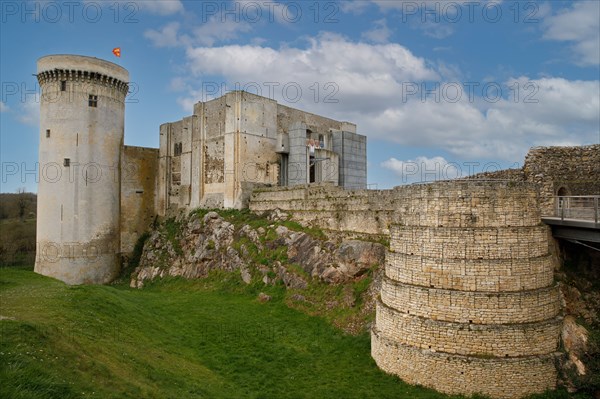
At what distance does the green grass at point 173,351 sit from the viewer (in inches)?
385

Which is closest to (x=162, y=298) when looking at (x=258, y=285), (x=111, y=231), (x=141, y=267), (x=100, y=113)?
(x=258, y=285)

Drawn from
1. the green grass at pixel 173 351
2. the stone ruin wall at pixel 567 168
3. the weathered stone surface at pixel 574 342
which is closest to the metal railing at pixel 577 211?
the stone ruin wall at pixel 567 168

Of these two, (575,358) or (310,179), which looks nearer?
(575,358)

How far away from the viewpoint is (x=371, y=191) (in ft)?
68.8

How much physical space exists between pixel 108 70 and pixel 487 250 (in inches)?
1271

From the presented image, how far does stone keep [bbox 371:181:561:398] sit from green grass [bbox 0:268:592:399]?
115 cm

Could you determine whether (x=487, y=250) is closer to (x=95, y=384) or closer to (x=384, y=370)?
(x=384, y=370)

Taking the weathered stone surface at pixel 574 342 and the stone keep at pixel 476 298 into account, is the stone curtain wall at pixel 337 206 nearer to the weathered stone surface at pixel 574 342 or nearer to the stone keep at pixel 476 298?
the stone keep at pixel 476 298

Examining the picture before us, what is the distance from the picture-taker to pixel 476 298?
13.2m

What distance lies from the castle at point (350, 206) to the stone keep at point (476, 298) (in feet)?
0.13

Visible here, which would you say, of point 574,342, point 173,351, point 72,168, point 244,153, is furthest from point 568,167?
point 72,168

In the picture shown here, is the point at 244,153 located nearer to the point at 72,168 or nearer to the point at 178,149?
the point at 178,149

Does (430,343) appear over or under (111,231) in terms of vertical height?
under

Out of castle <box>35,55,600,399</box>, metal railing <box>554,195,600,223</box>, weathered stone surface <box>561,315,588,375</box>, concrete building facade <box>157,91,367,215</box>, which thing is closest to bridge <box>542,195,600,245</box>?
metal railing <box>554,195,600,223</box>
